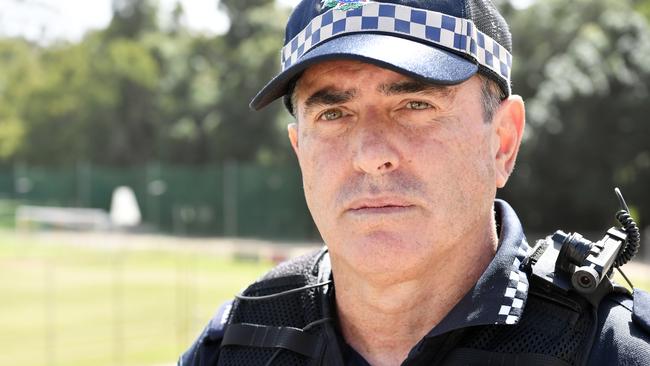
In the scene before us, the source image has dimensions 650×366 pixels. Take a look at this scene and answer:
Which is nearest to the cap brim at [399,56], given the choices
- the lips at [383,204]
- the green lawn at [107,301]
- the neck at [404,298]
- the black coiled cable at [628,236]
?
the lips at [383,204]

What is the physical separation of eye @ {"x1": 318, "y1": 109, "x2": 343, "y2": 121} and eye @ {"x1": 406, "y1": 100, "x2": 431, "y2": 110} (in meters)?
0.15

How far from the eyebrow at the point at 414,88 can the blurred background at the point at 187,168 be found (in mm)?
10733

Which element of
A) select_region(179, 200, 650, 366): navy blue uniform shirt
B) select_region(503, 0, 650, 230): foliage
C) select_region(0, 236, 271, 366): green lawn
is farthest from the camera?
select_region(503, 0, 650, 230): foliage

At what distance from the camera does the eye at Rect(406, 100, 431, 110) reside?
1.72m

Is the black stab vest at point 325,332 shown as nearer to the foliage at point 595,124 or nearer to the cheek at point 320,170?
the cheek at point 320,170

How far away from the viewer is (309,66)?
1.74m

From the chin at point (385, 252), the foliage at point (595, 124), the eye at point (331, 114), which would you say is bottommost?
the chin at point (385, 252)

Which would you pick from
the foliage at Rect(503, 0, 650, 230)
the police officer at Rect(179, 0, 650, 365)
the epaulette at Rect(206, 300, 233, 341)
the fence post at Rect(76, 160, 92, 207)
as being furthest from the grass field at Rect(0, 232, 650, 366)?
the police officer at Rect(179, 0, 650, 365)

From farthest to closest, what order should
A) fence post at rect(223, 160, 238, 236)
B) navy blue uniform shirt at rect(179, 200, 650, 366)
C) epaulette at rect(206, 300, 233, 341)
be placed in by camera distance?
fence post at rect(223, 160, 238, 236) < epaulette at rect(206, 300, 233, 341) < navy blue uniform shirt at rect(179, 200, 650, 366)

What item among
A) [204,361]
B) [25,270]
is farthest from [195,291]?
[204,361]

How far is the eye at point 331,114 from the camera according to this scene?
1782 mm

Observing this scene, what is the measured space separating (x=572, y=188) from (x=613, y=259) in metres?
22.6

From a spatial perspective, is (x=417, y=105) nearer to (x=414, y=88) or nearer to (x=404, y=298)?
(x=414, y=88)

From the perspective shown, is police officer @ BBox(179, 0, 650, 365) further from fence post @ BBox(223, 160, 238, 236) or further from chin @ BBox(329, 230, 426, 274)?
fence post @ BBox(223, 160, 238, 236)
